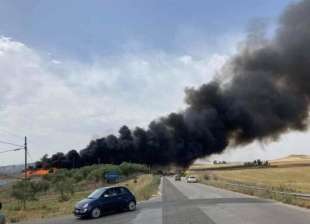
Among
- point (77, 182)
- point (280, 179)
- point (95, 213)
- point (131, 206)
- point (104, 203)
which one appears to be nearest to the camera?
point (95, 213)

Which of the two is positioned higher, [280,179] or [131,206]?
[280,179]

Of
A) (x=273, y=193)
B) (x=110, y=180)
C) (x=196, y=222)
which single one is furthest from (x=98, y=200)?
(x=110, y=180)

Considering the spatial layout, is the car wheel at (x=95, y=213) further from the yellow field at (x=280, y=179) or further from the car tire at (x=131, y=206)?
the yellow field at (x=280, y=179)

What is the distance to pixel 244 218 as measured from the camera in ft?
57.5

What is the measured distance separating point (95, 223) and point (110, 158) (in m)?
94.0

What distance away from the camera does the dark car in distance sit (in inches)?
885

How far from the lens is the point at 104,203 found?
23359 millimetres

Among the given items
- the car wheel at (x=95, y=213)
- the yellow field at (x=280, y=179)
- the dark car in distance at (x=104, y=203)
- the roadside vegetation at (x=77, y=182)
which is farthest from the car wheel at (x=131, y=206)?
the roadside vegetation at (x=77, y=182)

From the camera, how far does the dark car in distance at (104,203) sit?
73.7ft

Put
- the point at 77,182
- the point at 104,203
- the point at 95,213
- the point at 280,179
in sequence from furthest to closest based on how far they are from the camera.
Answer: the point at 77,182, the point at 280,179, the point at 104,203, the point at 95,213

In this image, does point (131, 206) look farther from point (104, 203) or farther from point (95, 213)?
point (95, 213)

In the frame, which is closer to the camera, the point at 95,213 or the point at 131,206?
the point at 95,213

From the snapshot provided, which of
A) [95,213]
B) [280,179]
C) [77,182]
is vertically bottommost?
[95,213]

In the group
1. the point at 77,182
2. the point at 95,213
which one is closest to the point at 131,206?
the point at 95,213
